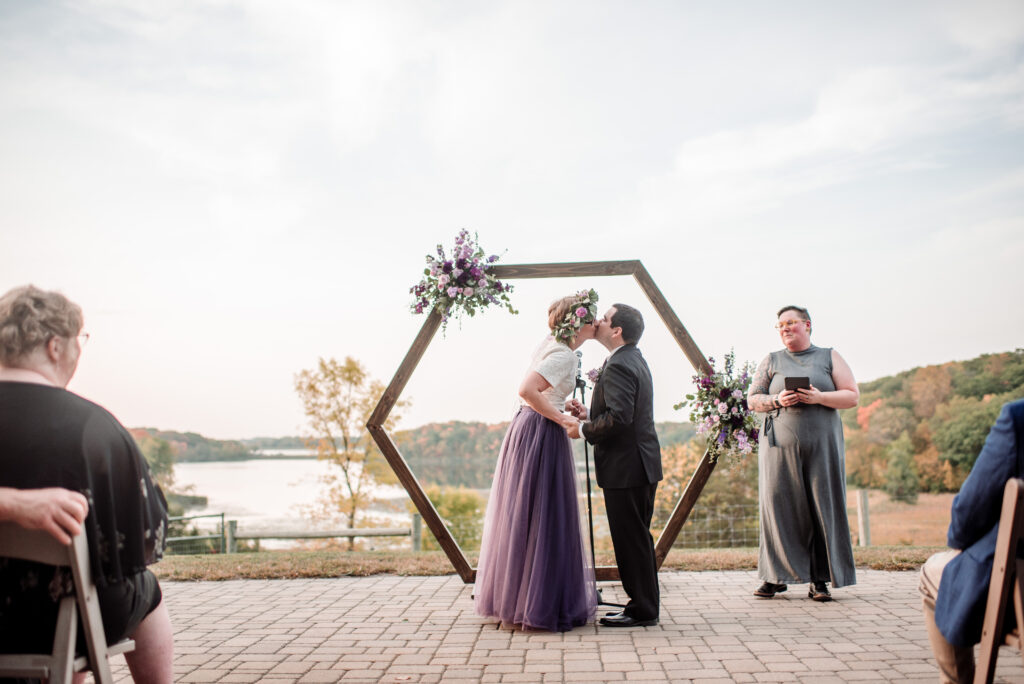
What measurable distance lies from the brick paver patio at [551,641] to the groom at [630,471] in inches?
9.5

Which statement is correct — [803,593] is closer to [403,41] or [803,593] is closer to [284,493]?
[403,41]

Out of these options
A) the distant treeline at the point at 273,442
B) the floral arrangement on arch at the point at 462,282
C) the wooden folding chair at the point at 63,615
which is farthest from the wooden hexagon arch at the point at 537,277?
the distant treeline at the point at 273,442

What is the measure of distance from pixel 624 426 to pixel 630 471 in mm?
306

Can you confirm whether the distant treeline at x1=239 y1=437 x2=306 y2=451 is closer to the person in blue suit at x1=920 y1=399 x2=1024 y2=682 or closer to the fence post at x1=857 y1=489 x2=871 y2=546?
the fence post at x1=857 y1=489 x2=871 y2=546

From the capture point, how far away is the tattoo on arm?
5.64 m

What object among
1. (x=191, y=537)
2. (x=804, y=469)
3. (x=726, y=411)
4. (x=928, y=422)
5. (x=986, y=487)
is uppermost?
(x=726, y=411)

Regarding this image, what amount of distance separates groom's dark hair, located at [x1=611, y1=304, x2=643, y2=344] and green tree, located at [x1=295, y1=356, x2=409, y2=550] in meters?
20.2

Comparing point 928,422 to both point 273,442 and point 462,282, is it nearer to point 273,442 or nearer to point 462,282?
point 273,442

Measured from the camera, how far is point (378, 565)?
725 cm

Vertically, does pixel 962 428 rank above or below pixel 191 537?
above

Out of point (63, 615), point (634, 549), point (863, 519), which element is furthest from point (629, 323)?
point (863, 519)

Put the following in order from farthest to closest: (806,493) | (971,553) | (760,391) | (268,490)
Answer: (268,490)
(760,391)
(806,493)
(971,553)

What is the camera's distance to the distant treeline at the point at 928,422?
87.2ft

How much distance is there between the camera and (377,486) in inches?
976
